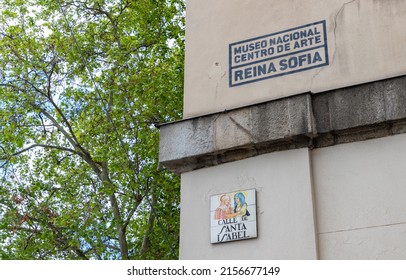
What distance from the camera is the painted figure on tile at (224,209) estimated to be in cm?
760

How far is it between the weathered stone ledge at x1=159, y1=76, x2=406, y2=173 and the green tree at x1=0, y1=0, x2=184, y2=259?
8058 mm

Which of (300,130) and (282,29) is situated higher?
(282,29)

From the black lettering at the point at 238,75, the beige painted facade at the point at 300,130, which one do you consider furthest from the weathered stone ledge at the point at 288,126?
the black lettering at the point at 238,75

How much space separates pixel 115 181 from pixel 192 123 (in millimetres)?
9717

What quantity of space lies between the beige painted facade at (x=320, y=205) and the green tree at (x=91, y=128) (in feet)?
28.1

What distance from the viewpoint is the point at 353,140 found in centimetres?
736

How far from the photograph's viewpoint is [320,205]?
7254 mm

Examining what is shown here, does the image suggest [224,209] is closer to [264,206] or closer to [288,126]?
[264,206]

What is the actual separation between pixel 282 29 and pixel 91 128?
1086 cm

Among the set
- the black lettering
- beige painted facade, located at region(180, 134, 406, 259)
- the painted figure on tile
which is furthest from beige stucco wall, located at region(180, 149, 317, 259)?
the black lettering

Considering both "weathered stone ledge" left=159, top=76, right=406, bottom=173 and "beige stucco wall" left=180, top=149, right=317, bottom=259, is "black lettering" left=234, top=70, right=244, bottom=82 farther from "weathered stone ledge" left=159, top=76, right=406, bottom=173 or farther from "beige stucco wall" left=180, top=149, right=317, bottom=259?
"beige stucco wall" left=180, top=149, right=317, bottom=259

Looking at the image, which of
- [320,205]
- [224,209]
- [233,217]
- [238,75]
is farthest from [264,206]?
[238,75]

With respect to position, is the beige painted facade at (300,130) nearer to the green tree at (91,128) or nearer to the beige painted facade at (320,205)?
the beige painted facade at (320,205)
